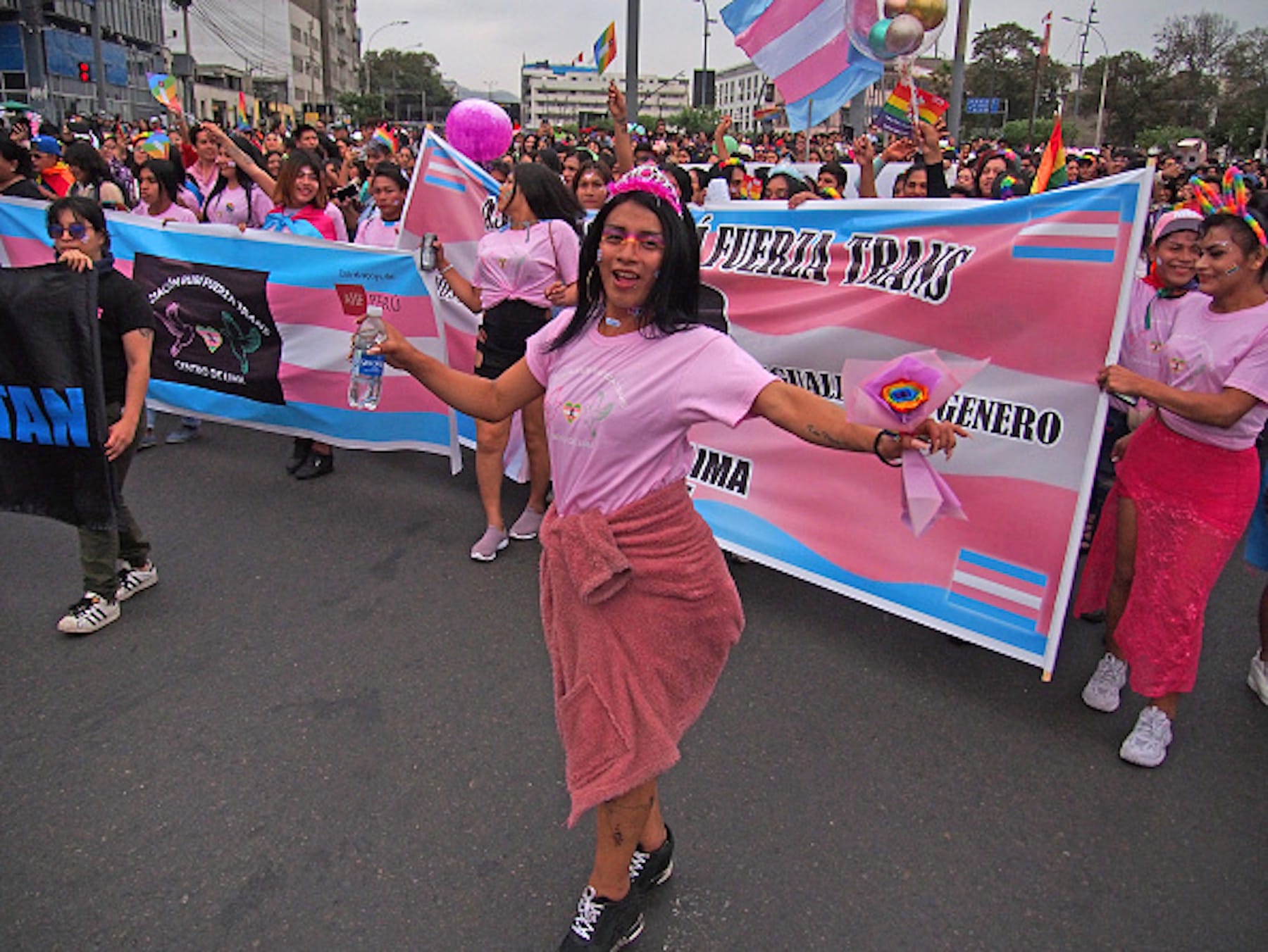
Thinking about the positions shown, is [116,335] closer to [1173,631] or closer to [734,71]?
[1173,631]

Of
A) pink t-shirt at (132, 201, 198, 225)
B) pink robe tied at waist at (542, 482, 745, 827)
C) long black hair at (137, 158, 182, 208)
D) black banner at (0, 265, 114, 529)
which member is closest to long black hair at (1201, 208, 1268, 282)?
pink robe tied at waist at (542, 482, 745, 827)

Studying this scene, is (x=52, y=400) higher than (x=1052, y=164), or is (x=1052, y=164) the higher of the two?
(x=1052, y=164)

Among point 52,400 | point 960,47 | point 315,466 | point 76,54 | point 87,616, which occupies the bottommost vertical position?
point 87,616

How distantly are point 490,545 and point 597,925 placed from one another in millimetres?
2620

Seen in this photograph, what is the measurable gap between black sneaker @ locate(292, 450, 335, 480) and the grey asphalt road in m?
1.38

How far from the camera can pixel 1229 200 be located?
Result: 342 cm

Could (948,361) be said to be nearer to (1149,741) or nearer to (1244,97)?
(1149,741)

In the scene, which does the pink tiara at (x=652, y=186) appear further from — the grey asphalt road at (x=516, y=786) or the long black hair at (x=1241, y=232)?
the long black hair at (x=1241, y=232)

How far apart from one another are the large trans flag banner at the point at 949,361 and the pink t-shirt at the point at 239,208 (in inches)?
145

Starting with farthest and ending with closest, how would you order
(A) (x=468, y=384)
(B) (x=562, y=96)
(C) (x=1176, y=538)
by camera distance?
(B) (x=562, y=96) < (C) (x=1176, y=538) < (A) (x=468, y=384)

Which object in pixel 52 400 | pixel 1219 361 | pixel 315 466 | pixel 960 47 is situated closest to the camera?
pixel 1219 361

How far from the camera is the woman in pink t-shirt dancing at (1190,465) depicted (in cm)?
300

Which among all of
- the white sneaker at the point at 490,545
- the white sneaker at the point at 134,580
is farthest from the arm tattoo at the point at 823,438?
the white sneaker at the point at 134,580

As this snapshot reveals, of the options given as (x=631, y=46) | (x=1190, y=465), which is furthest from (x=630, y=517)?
(x=631, y=46)
